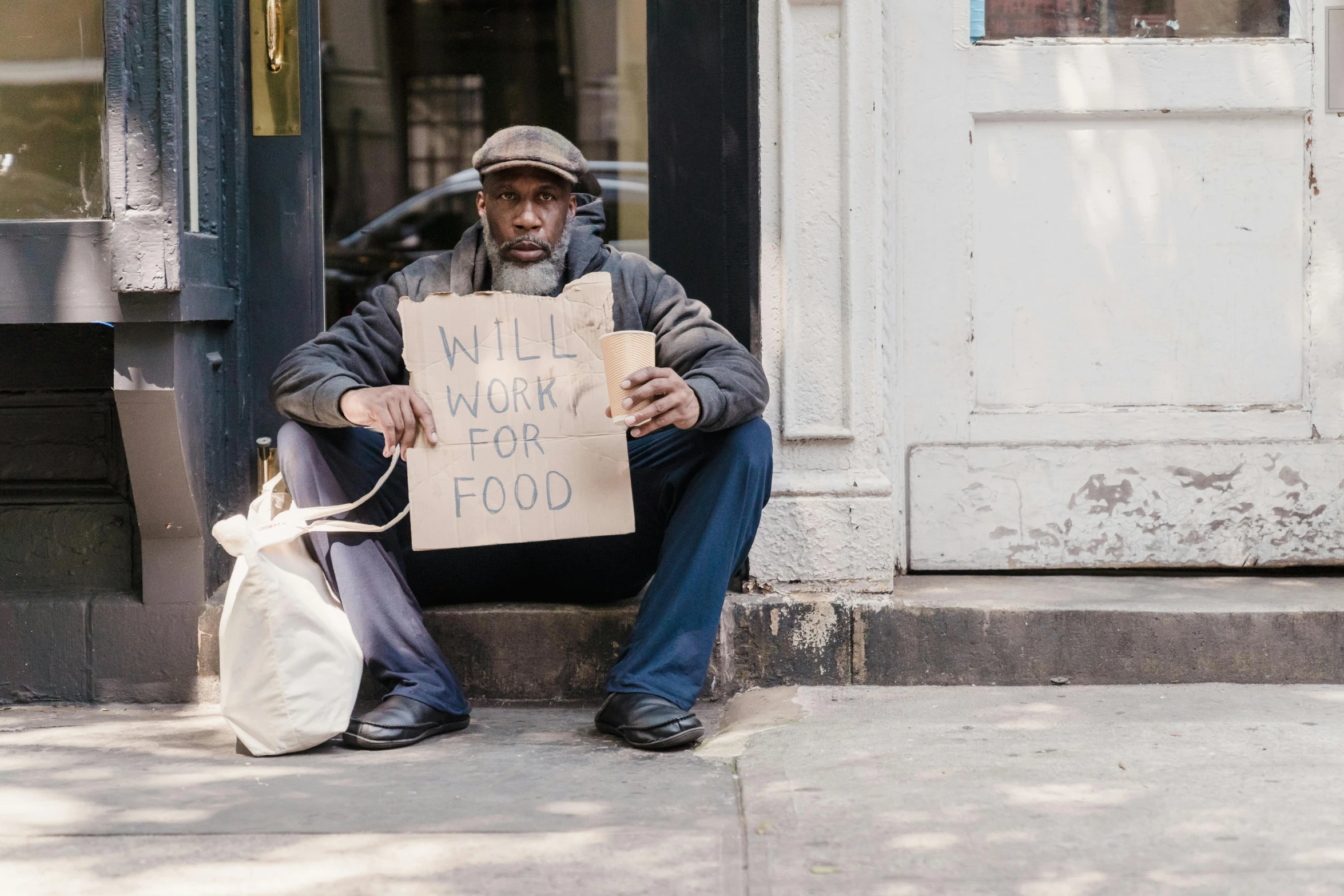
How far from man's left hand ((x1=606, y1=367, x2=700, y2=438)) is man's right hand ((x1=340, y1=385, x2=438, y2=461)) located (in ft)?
1.32

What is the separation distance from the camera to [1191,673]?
3.34 metres

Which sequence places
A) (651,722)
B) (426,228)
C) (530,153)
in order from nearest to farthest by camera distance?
(651,722)
(530,153)
(426,228)

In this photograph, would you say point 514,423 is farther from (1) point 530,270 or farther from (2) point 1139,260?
(2) point 1139,260

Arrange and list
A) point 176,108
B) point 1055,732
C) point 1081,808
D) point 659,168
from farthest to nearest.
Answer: point 659,168
point 176,108
point 1055,732
point 1081,808

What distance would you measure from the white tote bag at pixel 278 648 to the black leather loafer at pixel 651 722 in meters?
0.56

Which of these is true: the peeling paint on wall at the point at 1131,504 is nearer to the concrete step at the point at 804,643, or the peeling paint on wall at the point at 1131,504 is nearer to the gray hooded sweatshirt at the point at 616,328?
the concrete step at the point at 804,643

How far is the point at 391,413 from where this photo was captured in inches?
114

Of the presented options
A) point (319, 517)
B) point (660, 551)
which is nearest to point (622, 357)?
point (660, 551)

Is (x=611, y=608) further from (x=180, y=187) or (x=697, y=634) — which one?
(x=180, y=187)

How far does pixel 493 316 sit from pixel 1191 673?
187cm

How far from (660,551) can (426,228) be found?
155 centimetres

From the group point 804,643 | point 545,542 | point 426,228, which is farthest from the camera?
point 426,228

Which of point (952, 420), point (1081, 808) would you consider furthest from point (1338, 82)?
point (1081, 808)

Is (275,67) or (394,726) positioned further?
(275,67)
